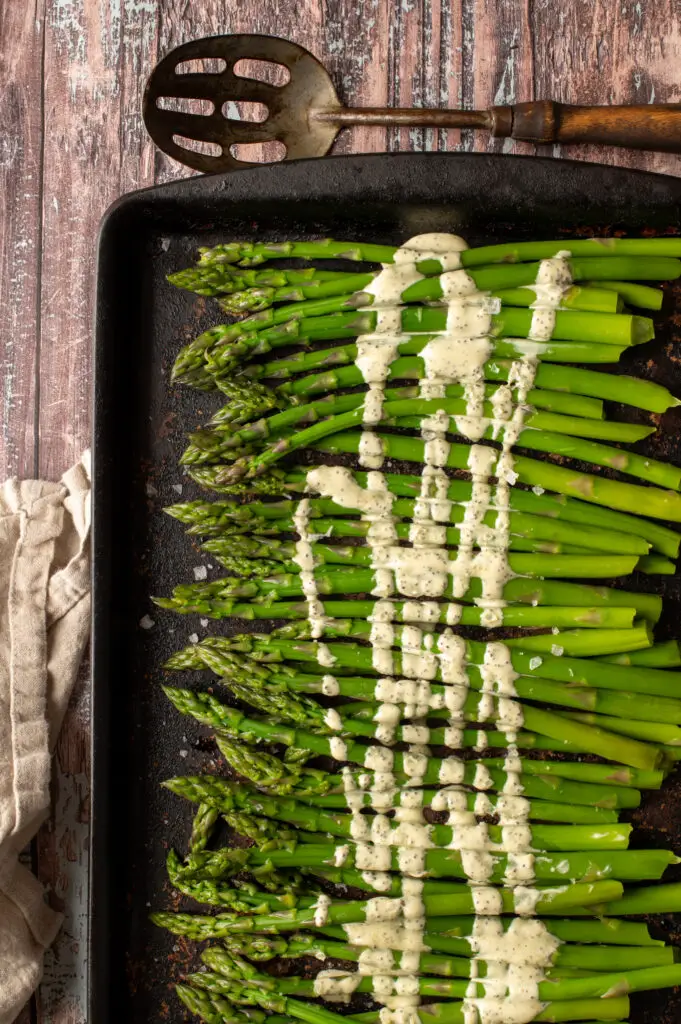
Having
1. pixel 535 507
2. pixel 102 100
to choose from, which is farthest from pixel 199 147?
pixel 535 507

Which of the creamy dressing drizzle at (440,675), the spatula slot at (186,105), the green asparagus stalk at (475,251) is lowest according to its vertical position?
the creamy dressing drizzle at (440,675)

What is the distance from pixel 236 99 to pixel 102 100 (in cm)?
46

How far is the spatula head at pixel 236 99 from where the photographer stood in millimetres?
2455

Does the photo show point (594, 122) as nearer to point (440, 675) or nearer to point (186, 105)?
point (186, 105)

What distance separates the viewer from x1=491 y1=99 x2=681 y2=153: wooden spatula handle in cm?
239

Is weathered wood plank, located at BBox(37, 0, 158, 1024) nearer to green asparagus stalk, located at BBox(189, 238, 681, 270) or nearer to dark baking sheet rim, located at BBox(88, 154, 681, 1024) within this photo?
dark baking sheet rim, located at BBox(88, 154, 681, 1024)

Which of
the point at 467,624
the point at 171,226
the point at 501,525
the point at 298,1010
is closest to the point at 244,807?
the point at 298,1010

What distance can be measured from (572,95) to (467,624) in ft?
5.15

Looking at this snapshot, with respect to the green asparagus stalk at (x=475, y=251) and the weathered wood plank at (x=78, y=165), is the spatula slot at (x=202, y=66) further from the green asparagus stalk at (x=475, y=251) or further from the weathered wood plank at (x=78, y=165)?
the green asparagus stalk at (x=475, y=251)

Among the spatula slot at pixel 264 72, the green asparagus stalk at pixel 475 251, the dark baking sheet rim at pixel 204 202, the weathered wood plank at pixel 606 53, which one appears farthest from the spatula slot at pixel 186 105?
the weathered wood plank at pixel 606 53

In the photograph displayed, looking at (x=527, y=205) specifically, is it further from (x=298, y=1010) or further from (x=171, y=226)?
(x=298, y=1010)

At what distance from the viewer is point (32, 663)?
254 centimetres

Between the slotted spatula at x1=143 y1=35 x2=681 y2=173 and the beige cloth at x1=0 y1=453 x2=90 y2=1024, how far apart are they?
1038mm

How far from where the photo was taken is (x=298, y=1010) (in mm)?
2369
